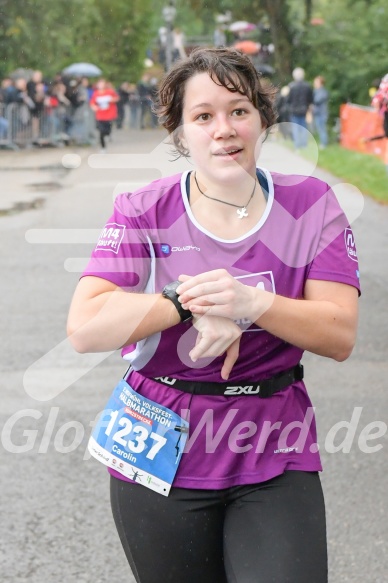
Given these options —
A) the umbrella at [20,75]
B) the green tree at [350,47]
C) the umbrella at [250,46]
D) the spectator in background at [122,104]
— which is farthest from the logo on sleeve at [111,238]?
the umbrella at [250,46]

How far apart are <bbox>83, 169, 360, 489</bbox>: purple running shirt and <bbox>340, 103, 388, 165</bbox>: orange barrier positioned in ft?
71.8

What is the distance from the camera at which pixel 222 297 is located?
8.23 ft

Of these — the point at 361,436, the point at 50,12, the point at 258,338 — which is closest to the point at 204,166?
the point at 258,338

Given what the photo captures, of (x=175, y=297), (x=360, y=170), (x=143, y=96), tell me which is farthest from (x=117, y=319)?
(x=143, y=96)

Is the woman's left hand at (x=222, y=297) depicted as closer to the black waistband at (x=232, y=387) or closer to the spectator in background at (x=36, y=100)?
the black waistband at (x=232, y=387)

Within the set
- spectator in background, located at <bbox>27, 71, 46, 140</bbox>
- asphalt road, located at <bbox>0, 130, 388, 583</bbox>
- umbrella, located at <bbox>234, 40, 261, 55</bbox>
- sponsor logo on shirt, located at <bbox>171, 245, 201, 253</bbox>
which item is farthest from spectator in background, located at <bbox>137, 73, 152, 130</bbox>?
sponsor logo on shirt, located at <bbox>171, 245, 201, 253</bbox>

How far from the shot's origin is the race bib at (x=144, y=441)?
9.05 ft

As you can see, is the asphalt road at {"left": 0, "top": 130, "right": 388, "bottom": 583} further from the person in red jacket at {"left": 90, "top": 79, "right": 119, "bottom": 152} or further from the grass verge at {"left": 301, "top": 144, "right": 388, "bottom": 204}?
the person in red jacket at {"left": 90, "top": 79, "right": 119, "bottom": 152}

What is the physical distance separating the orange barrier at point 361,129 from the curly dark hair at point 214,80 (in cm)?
2168

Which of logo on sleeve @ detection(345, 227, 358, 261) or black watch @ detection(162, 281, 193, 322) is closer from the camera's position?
black watch @ detection(162, 281, 193, 322)

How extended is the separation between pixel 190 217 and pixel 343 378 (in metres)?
4.79

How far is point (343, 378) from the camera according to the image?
7426 millimetres

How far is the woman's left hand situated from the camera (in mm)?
2512

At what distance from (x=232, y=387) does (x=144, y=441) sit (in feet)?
0.83
